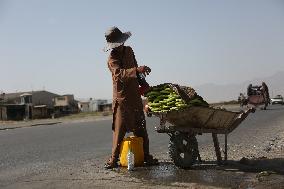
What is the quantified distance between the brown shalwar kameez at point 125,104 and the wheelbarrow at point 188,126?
0.52 metres

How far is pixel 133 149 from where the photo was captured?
831 centimetres

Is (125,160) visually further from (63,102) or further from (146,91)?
(63,102)

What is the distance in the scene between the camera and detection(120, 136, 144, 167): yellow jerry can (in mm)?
8312

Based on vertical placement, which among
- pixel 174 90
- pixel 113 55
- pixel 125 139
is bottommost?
pixel 125 139

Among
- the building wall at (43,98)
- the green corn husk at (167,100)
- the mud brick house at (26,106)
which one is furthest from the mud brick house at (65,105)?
the green corn husk at (167,100)

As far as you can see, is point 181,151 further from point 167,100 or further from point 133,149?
point 167,100

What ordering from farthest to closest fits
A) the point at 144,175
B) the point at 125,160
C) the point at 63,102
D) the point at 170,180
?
the point at 63,102
the point at 125,160
the point at 144,175
the point at 170,180

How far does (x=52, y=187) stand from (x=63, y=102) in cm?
8487

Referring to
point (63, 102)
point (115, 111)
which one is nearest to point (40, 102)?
point (63, 102)

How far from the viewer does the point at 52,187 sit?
709cm

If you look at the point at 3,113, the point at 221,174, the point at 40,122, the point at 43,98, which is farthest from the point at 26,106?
the point at 221,174

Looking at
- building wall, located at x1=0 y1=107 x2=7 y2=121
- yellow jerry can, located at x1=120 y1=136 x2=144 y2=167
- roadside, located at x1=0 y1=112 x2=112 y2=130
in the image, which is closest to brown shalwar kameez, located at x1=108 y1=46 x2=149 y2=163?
yellow jerry can, located at x1=120 y1=136 x2=144 y2=167

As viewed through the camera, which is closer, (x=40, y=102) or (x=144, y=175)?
(x=144, y=175)

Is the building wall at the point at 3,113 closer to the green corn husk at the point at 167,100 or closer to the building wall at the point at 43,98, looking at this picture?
the building wall at the point at 43,98
